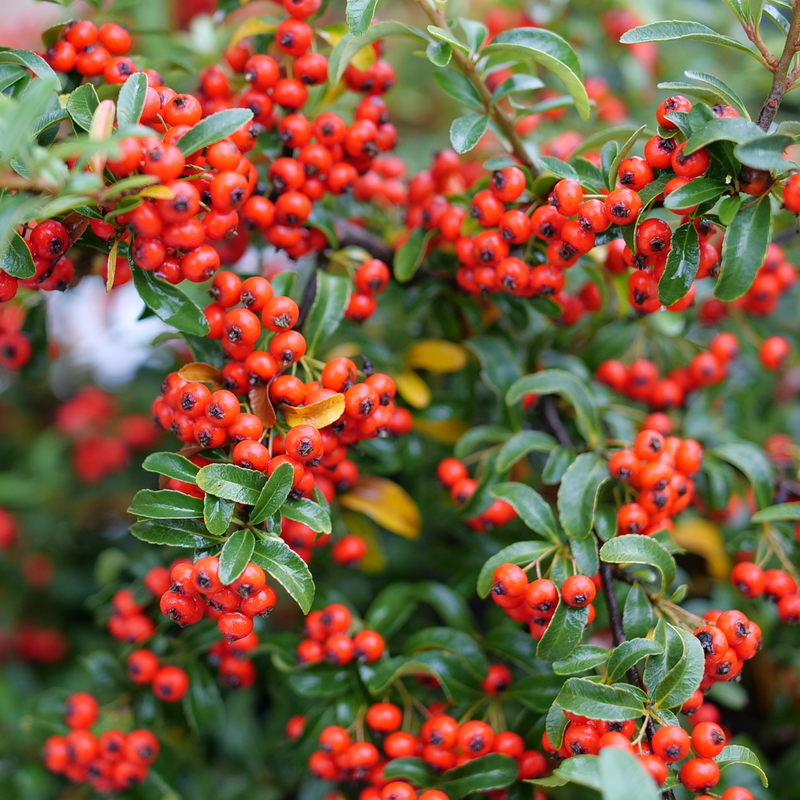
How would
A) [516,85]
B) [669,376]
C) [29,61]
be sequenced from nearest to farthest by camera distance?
[29,61] → [516,85] → [669,376]

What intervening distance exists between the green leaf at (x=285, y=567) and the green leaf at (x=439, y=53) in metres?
0.97

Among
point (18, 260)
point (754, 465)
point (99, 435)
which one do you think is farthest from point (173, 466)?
point (99, 435)

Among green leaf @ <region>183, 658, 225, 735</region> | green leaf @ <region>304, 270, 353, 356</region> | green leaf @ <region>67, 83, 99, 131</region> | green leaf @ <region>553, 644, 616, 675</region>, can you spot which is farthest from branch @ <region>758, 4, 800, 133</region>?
green leaf @ <region>183, 658, 225, 735</region>

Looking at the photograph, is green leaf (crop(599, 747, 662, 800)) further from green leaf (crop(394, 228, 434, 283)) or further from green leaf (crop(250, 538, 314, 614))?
green leaf (crop(394, 228, 434, 283))

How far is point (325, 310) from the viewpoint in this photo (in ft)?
4.93

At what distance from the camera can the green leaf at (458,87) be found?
1.50m

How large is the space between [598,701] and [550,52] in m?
1.27

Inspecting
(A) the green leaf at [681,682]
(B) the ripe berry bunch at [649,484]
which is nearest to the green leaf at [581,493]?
(B) the ripe berry bunch at [649,484]

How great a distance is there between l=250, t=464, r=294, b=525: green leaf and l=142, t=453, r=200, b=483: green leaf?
125mm

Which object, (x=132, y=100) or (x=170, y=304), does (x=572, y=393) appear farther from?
(x=132, y=100)

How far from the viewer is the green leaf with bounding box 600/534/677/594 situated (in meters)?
1.25

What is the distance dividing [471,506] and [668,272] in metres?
0.68

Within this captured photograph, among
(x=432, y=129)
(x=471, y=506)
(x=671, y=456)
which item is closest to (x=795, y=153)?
(x=432, y=129)

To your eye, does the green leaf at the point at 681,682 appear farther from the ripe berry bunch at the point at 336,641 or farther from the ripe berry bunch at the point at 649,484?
the ripe berry bunch at the point at 336,641
